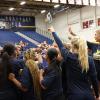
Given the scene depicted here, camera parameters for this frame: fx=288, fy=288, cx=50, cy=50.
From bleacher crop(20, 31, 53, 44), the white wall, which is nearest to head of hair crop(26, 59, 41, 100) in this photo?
the white wall

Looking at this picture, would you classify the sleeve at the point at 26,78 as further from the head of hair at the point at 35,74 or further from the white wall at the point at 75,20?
the white wall at the point at 75,20

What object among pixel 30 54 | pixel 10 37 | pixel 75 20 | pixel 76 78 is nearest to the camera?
pixel 76 78

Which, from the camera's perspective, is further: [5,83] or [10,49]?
[10,49]

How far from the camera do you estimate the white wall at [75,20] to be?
62.2ft

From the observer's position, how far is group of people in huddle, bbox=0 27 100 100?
13.0ft

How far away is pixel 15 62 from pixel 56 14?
19017 millimetres

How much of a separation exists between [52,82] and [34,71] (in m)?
0.31

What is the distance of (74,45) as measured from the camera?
4027 millimetres

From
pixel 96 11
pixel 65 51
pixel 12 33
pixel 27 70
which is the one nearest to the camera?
pixel 65 51

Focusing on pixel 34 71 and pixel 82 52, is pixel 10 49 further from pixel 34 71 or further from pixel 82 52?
pixel 82 52

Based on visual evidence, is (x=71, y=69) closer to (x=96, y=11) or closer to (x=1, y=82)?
(x=1, y=82)

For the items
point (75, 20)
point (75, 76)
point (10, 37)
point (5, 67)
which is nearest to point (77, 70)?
point (75, 76)

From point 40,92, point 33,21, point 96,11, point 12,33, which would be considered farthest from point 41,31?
point 40,92

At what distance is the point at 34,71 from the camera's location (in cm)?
429
